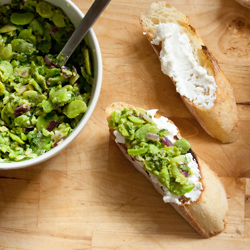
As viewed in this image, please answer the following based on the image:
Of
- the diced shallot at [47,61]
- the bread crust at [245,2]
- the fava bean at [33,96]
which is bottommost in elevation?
the fava bean at [33,96]

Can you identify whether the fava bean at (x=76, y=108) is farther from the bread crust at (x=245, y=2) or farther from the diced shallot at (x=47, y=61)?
the bread crust at (x=245, y=2)

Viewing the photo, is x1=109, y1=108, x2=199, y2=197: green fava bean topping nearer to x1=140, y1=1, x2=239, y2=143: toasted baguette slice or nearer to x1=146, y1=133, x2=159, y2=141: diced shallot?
x1=146, y1=133, x2=159, y2=141: diced shallot

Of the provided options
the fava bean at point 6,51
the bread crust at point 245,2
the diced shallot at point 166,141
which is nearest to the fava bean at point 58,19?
the fava bean at point 6,51

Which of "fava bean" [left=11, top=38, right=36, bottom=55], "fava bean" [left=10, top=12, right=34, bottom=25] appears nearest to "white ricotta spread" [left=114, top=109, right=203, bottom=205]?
"fava bean" [left=11, top=38, right=36, bottom=55]

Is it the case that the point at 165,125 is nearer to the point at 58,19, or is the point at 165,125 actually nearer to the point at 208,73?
the point at 208,73

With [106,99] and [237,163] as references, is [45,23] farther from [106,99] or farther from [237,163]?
[237,163]

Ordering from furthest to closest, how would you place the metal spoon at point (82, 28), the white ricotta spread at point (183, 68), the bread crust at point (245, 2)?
1. the bread crust at point (245, 2)
2. the white ricotta spread at point (183, 68)
3. the metal spoon at point (82, 28)
